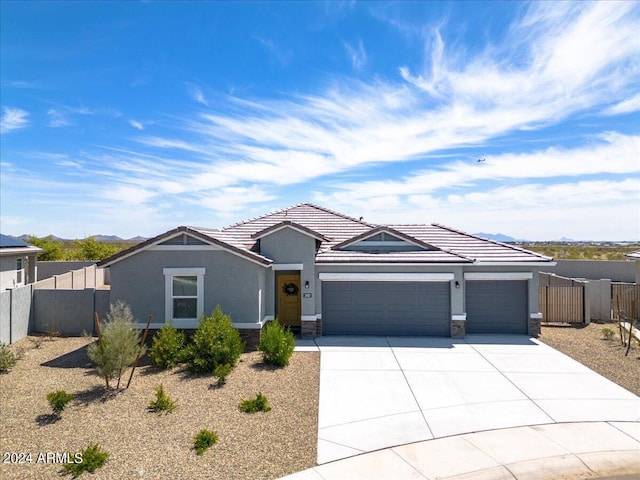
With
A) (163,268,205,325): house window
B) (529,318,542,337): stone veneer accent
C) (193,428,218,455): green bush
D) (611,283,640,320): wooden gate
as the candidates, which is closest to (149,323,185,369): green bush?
(163,268,205,325): house window

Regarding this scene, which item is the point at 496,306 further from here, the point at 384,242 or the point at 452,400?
the point at 452,400

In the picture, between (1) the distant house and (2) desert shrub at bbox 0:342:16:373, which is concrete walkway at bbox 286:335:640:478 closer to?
(2) desert shrub at bbox 0:342:16:373

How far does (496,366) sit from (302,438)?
6755 millimetres

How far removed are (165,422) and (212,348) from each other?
3043 mm

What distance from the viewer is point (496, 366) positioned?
445 inches

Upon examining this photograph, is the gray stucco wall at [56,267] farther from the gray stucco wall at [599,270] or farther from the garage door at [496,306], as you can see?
the gray stucco wall at [599,270]

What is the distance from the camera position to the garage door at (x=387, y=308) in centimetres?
1455

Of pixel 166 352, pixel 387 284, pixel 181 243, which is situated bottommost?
pixel 166 352

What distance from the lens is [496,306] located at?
14.9 meters

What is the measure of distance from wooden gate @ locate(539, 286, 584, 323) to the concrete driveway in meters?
3.22

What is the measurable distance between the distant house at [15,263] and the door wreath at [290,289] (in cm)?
1487

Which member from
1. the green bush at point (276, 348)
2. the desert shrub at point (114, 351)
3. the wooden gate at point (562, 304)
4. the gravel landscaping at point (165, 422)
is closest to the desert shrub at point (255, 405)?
the gravel landscaping at point (165, 422)

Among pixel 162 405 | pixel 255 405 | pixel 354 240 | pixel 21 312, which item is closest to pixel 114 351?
pixel 162 405

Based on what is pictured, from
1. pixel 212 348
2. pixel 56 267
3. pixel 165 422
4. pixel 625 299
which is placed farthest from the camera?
pixel 56 267
